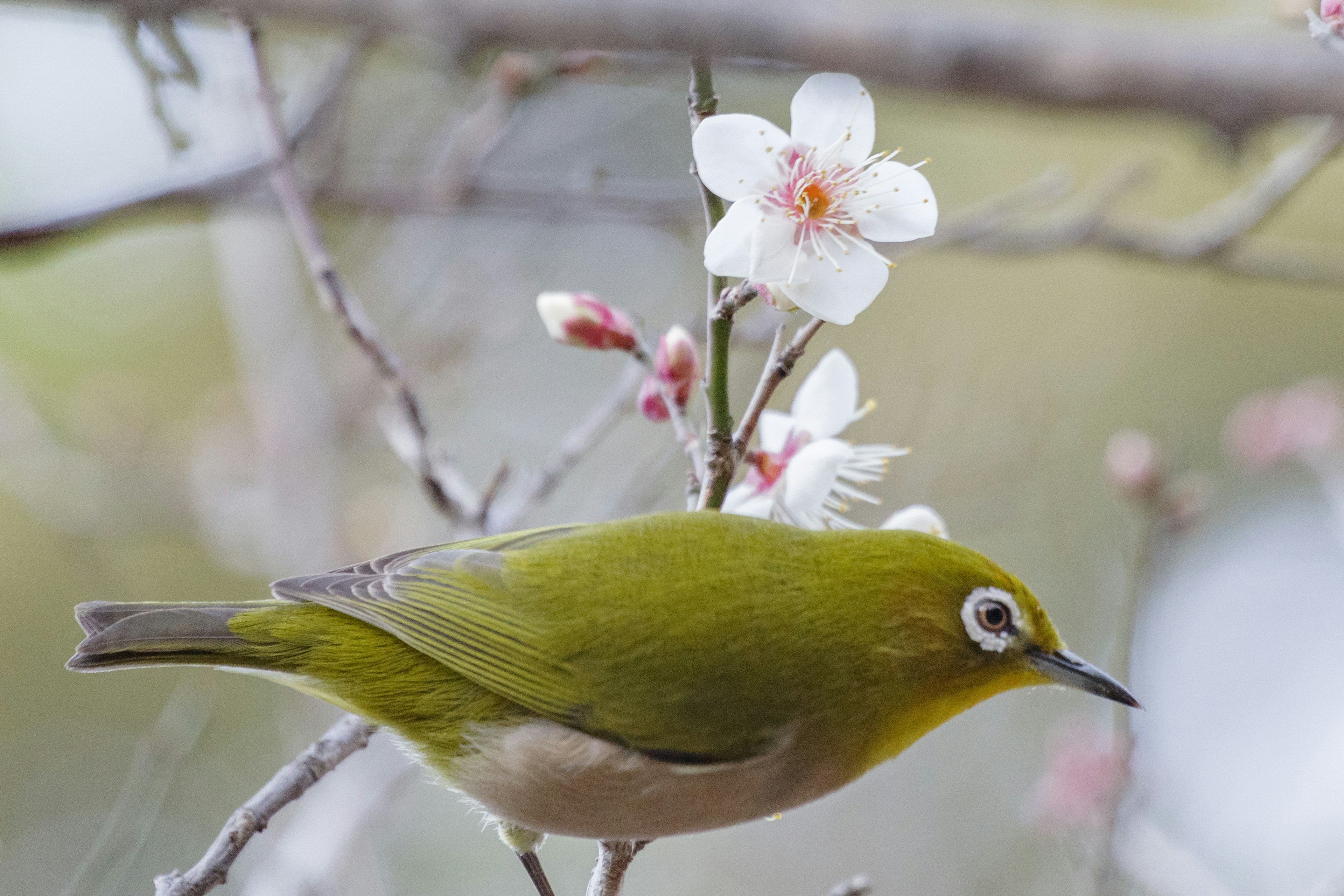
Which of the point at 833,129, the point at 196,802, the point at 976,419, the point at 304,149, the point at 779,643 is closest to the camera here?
the point at 833,129

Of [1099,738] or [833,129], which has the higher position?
[833,129]

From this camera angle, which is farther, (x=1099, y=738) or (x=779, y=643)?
(x=1099, y=738)

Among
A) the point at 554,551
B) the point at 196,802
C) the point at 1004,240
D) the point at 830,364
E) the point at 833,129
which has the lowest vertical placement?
the point at 554,551

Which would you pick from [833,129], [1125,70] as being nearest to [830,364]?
[833,129]

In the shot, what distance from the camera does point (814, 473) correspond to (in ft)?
6.98

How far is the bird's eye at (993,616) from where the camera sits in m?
2.17

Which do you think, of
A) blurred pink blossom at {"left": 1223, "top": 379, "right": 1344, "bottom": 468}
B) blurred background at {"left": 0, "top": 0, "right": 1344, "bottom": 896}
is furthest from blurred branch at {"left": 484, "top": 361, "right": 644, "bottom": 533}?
blurred pink blossom at {"left": 1223, "top": 379, "right": 1344, "bottom": 468}

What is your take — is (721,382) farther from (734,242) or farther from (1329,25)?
(1329,25)

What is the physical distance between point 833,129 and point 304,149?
10.0 ft

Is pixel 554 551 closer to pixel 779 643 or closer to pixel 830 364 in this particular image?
pixel 779 643

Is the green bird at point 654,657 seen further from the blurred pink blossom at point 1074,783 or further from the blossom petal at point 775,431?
the blurred pink blossom at point 1074,783

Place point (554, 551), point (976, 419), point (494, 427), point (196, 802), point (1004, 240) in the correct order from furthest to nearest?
point (494, 427), point (196, 802), point (976, 419), point (1004, 240), point (554, 551)

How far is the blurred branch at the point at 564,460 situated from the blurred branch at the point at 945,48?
1.67m

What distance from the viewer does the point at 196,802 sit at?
6840 millimetres
